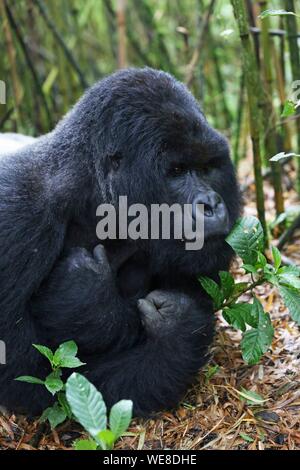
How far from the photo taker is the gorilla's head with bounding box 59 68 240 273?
100 inches

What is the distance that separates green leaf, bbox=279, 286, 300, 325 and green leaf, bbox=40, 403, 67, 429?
0.90m

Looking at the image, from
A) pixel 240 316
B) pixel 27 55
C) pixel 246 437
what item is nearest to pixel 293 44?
pixel 240 316

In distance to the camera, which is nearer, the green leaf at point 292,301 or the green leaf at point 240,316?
the green leaf at point 292,301

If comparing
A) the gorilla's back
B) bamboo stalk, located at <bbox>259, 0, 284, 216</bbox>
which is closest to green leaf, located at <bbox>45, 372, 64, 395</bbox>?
the gorilla's back

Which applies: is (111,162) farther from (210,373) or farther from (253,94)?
(253,94)

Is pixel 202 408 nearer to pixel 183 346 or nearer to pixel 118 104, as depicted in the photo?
pixel 183 346

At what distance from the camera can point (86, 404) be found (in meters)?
1.96

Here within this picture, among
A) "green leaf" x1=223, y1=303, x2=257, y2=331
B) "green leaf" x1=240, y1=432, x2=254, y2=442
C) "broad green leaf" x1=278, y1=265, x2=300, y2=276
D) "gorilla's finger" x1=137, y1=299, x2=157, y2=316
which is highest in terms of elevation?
"broad green leaf" x1=278, y1=265, x2=300, y2=276

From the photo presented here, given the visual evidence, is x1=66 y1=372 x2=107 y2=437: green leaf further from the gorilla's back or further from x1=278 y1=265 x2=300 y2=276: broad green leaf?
the gorilla's back

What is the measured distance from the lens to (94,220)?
273 cm

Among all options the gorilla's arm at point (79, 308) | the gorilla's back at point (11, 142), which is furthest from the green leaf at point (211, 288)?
the gorilla's back at point (11, 142)

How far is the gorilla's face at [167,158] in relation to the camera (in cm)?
254

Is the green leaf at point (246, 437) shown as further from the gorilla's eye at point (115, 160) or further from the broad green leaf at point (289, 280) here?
the gorilla's eye at point (115, 160)
